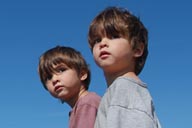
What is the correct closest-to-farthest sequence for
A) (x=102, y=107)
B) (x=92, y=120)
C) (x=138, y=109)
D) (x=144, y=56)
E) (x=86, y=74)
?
(x=138, y=109) < (x=102, y=107) < (x=144, y=56) < (x=92, y=120) < (x=86, y=74)

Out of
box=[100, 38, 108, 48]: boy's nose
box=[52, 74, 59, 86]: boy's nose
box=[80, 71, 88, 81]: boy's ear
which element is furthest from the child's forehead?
box=[100, 38, 108, 48]: boy's nose

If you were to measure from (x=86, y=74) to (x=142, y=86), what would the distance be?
1.58 m

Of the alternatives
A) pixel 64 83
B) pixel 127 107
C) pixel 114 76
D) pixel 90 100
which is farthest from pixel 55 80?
pixel 127 107

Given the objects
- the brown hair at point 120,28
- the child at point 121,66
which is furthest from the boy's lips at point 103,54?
the brown hair at point 120,28

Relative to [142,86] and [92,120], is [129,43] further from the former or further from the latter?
[92,120]

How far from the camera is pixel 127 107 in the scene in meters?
4.12

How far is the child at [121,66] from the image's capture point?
4.07m

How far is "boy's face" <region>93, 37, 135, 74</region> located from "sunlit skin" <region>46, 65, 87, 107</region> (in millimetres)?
1115

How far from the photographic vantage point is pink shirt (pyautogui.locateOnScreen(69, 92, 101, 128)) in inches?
203

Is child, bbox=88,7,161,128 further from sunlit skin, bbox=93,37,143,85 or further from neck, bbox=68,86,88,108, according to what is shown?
neck, bbox=68,86,88,108

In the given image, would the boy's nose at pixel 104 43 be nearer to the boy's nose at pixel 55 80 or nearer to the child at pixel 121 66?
the child at pixel 121 66

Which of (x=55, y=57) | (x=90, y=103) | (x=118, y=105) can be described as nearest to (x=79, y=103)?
(x=90, y=103)

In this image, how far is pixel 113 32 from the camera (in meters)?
4.49

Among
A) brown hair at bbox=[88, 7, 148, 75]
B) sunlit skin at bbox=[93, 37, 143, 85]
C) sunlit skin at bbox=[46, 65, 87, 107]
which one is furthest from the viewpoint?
sunlit skin at bbox=[46, 65, 87, 107]
